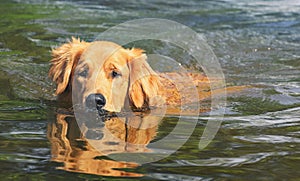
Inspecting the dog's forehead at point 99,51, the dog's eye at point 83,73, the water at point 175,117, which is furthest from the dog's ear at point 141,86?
the water at point 175,117

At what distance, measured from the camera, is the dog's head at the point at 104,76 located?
592cm

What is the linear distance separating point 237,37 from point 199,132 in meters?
6.28

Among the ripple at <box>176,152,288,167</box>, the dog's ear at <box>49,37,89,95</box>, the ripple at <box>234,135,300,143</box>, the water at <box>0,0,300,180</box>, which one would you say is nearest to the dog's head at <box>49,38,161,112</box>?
the dog's ear at <box>49,37,89,95</box>

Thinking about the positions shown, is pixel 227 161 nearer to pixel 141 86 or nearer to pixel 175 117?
pixel 175 117

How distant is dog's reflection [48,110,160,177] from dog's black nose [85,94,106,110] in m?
0.21

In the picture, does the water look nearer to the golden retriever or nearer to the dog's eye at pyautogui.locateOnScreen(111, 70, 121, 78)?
the golden retriever

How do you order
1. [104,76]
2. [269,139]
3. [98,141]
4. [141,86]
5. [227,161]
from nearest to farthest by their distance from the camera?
[227,161]
[98,141]
[269,139]
[104,76]
[141,86]

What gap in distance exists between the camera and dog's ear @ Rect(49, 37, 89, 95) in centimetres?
647

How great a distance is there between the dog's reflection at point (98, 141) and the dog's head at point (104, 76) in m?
0.39

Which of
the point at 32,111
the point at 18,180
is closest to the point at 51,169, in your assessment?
the point at 18,180

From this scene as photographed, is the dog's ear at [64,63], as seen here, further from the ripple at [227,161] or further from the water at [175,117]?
the ripple at [227,161]

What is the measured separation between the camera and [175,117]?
221 inches

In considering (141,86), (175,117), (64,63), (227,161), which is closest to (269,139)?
(227,161)

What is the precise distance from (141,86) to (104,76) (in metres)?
0.61
